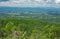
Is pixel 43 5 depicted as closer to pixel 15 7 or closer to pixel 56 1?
pixel 56 1

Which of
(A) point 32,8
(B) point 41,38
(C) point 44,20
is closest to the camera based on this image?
(B) point 41,38

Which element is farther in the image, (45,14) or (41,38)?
(45,14)

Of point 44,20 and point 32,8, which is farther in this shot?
point 32,8

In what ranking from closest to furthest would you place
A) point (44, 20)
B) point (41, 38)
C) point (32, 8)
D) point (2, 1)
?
point (41, 38), point (44, 20), point (2, 1), point (32, 8)

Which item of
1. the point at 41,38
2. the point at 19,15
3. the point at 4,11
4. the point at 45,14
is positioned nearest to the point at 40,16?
the point at 45,14

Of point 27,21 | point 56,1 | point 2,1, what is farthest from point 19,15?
point 56,1

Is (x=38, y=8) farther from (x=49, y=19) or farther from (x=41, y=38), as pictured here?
(x=41, y=38)

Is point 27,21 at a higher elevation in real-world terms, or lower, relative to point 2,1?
lower
